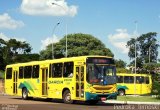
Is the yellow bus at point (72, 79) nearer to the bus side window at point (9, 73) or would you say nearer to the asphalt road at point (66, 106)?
the asphalt road at point (66, 106)

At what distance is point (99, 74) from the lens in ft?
88.2

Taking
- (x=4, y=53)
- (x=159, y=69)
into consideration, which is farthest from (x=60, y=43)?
(x=159, y=69)

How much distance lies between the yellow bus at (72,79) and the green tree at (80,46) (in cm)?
6417

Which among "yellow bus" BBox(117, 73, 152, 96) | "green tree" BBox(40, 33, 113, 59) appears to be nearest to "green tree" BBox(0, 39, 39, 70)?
"green tree" BBox(40, 33, 113, 59)

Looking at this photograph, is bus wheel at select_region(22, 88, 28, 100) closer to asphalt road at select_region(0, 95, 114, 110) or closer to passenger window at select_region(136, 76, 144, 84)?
asphalt road at select_region(0, 95, 114, 110)

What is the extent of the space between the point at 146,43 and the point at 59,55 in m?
35.8

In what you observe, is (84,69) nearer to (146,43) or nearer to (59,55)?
(59,55)

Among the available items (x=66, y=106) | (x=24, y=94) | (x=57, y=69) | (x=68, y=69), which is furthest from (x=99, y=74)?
(x=24, y=94)

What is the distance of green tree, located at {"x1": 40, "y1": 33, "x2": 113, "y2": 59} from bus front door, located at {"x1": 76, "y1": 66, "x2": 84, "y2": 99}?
69.9 meters

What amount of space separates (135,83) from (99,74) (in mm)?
20924

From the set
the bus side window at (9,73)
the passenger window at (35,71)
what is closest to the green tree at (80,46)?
the bus side window at (9,73)

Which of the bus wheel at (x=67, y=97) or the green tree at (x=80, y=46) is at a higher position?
the green tree at (x=80, y=46)

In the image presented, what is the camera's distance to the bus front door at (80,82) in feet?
89.4

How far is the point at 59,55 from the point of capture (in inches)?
4003
